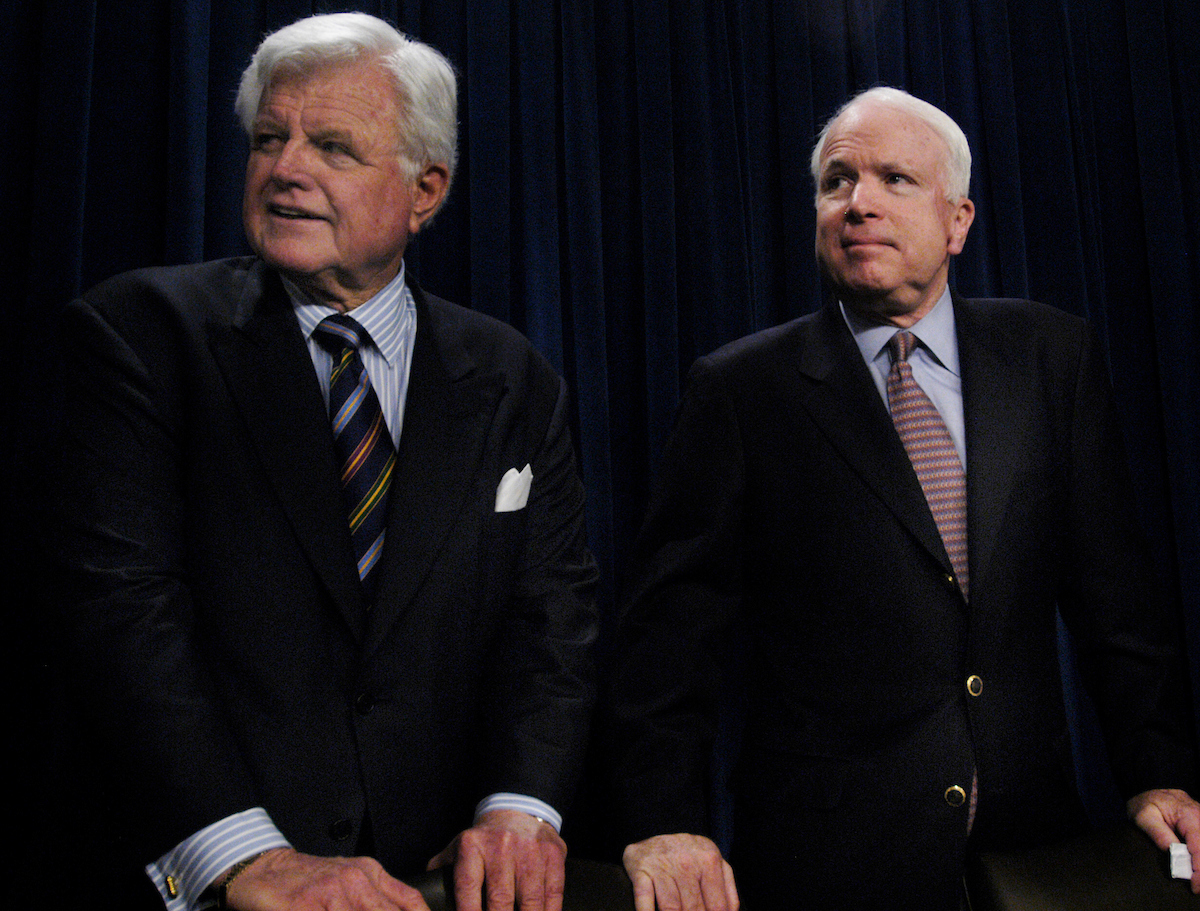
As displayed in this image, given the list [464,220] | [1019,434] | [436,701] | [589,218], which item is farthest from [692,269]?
[436,701]

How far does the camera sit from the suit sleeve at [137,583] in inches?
41.6

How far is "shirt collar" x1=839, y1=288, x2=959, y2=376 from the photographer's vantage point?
1.60m

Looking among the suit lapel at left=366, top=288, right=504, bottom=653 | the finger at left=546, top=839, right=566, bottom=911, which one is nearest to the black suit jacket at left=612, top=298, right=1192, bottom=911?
the finger at left=546, top=839, right=566, bottom=911

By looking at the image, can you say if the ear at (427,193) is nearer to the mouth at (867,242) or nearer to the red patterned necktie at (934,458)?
the mouth at (867,242)

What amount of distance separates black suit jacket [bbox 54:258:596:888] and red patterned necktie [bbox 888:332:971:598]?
56 cm

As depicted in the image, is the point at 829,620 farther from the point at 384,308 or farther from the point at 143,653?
the point at 143,653

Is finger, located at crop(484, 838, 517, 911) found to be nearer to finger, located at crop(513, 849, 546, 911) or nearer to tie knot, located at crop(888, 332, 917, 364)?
finger, located at crop(513, 849, 546, 911)

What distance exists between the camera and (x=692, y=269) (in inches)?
81.0

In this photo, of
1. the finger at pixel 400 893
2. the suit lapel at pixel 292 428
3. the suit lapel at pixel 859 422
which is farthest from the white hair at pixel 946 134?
the finger at pixel 400 893

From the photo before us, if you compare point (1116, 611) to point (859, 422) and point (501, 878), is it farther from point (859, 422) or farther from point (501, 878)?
point (501, 878)

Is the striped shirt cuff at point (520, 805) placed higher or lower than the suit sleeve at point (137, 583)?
lower

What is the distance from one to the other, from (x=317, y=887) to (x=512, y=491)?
1.80 feet

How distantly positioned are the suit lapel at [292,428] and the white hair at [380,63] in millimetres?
330

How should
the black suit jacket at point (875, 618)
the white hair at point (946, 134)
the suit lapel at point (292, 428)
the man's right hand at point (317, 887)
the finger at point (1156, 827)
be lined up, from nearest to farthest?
the man's right hand at point (317, 887), the suit lapel at point (292, 428), the finger at point (1156, 827), the black suit jacket at point (875, 618), the white hair at point (946, 134)
